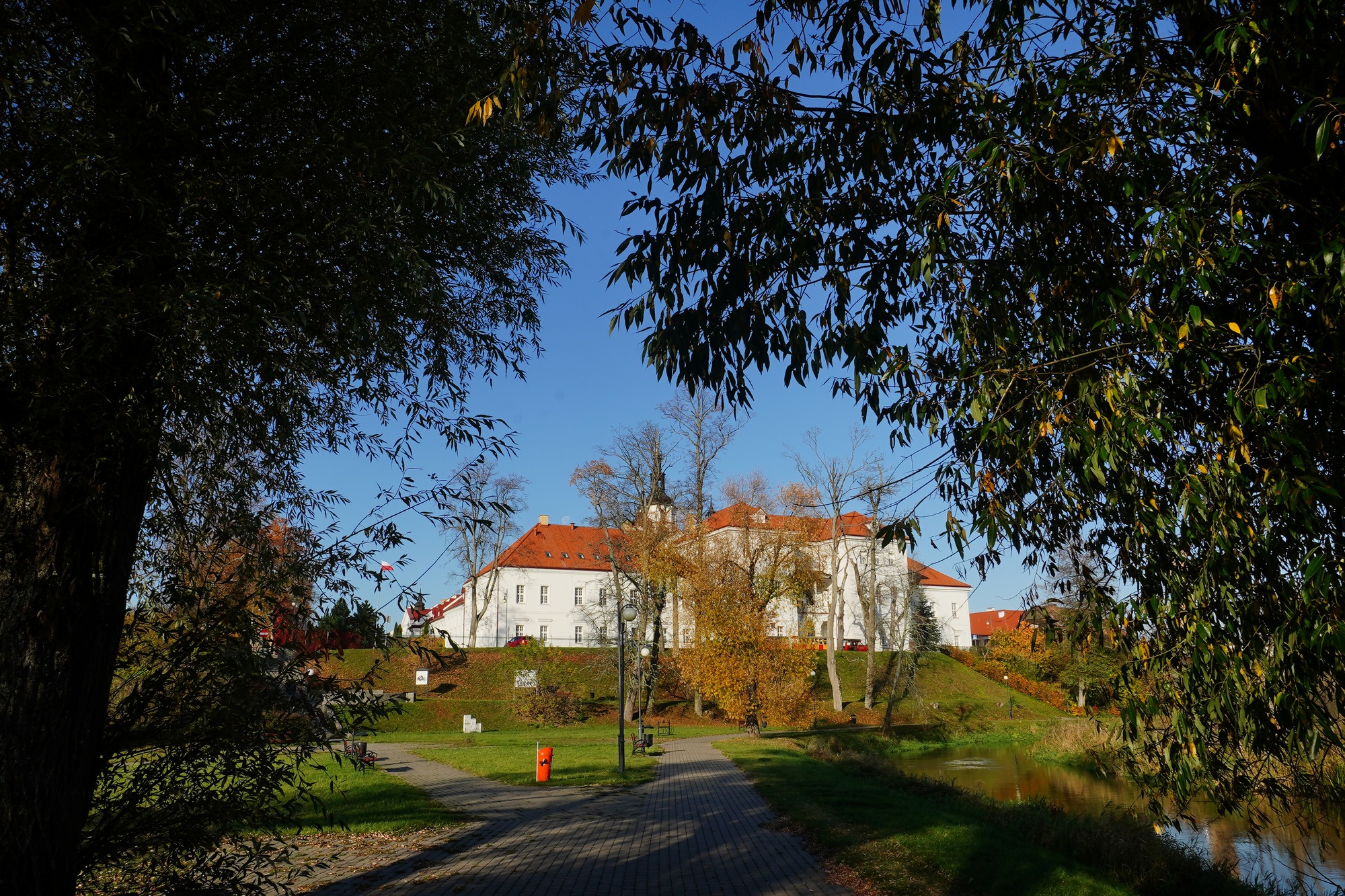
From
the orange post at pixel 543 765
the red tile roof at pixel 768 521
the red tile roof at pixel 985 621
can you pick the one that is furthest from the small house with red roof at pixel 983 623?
the orange post at pixel 543 765

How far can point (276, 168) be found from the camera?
5508mm

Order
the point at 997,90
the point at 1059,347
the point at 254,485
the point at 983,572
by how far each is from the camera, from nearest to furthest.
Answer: the point at 1059,347 < the point at 997,90 < the point at 983,572 < the point at 254,485

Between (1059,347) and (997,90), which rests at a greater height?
(997,90)

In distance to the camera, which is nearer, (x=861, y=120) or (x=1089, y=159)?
(x=1089, y=159)

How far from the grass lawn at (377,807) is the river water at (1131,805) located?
9646mm

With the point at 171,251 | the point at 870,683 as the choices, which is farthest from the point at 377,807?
the point at 870,683

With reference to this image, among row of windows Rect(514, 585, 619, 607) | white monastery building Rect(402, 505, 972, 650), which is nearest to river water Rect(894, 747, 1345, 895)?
white monastery building Rect(402, 505, 972, 650)

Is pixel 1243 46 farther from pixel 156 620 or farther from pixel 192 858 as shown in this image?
pixel 192 858

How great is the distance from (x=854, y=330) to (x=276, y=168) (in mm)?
4032

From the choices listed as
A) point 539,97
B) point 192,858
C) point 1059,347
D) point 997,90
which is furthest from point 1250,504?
point 192,858

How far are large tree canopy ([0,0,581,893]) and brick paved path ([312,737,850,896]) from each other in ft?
16.2

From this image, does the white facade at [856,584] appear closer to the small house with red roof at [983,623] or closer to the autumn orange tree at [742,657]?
the autumn orange tree at [742,657]

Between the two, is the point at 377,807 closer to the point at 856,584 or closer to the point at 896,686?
the point at 896,686

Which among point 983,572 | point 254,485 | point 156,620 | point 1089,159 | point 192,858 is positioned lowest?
point 192,858
